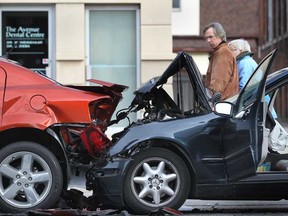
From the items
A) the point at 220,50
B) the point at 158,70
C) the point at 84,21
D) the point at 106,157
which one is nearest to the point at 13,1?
the point at 84,21

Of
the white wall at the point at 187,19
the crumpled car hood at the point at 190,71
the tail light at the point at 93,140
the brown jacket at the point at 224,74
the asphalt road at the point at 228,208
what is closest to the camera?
the tail light at the point at 93,140

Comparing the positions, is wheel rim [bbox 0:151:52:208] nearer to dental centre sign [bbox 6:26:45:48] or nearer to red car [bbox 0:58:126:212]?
red car [bbox 0:58:126:212]

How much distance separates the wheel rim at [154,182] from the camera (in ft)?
20.4

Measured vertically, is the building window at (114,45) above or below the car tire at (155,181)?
above

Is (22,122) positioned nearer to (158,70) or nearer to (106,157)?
(106,157)

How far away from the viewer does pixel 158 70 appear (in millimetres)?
11734

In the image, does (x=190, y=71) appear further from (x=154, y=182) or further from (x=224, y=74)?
(x=154, y=182)

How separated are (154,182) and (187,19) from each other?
23.1 metres

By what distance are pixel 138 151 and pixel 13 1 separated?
244 inches

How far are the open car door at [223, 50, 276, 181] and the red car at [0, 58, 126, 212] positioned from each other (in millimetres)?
1201

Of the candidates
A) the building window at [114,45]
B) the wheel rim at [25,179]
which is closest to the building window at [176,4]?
the building window at [114,45]

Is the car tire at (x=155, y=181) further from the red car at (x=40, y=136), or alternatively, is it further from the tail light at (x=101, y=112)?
the tail light at (x=101, y=112)

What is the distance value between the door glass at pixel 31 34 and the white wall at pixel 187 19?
16.9m

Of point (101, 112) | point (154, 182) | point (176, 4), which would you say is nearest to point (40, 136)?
point (101, 112)
